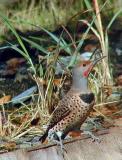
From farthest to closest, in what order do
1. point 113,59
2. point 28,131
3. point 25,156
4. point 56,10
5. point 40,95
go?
point 56,10 → point 113,59 → point 40,95 → point 28,131 → point 25,156

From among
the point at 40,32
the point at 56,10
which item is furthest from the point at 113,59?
the point at 56,10

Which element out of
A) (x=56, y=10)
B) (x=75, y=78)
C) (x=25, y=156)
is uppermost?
(x=56, y=10)

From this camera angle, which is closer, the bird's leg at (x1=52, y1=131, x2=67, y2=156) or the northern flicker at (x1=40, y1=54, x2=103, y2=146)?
the bird's leg at (x1=52, y1=131, x2=67, y2=156)

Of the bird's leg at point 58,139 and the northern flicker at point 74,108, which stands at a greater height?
the northern flicker at point 74,108

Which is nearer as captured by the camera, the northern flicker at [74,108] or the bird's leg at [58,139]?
the bird's leg at [58,139]

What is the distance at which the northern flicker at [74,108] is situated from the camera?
5859 millimetres

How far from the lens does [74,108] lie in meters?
5.92

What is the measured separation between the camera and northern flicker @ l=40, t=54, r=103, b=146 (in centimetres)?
586

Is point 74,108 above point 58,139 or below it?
above

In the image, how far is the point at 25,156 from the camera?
5.43 m

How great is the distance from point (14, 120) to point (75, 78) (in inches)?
37.3

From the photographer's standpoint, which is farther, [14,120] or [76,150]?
[14,120]

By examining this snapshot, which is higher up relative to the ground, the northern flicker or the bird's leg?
the northern flicker

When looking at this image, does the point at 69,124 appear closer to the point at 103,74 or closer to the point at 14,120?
the point at 14,120
